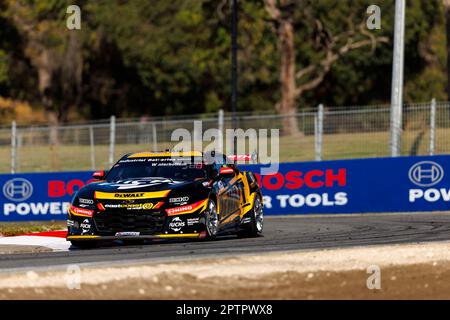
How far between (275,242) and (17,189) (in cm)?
1371

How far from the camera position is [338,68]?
6247 cm

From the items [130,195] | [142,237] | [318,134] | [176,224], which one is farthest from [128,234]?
[318,134]

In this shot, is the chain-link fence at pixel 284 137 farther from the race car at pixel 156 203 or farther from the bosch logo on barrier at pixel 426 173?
the race car at pixel 156 203

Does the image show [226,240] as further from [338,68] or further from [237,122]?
[338,68]

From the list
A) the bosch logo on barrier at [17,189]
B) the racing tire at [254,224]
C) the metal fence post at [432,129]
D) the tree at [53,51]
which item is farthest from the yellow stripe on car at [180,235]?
the tree at [53,51]

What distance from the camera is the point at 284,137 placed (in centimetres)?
2992

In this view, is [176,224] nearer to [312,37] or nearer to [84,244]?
[84,244]

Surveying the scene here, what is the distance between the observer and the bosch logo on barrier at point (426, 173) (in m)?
24.7

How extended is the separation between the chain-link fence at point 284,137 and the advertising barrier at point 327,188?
2.45m

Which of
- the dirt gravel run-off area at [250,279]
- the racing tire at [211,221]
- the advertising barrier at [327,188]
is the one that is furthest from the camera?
the advertising barrier at [327,188]

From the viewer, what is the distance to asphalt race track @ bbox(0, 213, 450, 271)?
13031 mm

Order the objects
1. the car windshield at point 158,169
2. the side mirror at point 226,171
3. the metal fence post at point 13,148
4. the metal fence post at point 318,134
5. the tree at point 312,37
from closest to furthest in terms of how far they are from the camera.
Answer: the side mirror at point 226,171
the car windshield at point 158,169
the metal fence post at point 318,134
the metal fence post at point 13,148
the tree at point 312,37

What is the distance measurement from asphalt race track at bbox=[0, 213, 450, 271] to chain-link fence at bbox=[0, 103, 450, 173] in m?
7.30

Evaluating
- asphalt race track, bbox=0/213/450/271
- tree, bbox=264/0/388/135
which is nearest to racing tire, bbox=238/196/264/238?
asphalt race track, bbox=0/213/450/271
